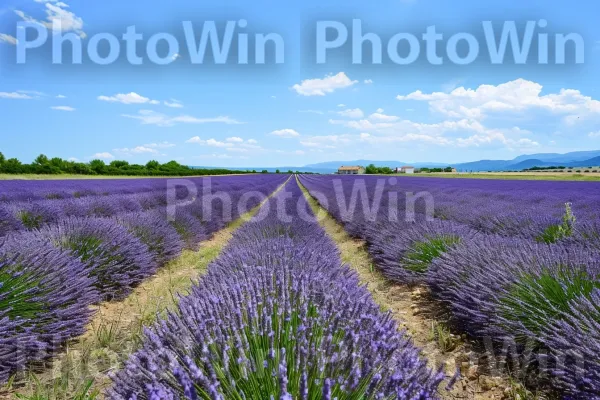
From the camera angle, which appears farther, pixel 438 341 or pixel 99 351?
pixel 438 341

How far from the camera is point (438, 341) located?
248 centimetres

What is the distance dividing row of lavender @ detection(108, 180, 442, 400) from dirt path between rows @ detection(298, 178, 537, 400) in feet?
0.69

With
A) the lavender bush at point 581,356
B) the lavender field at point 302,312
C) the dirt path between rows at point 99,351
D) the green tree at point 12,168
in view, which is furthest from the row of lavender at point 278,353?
the green tree at point 12,168

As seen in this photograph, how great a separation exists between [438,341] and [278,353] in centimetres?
162

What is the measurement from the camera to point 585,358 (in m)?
1.51

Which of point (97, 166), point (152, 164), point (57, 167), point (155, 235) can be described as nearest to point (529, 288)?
point (155, 235)

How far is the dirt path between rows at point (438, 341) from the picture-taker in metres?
1.91

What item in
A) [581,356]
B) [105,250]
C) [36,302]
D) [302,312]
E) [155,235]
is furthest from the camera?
[155,235]

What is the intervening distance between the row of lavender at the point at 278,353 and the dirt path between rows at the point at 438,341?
0.21 m

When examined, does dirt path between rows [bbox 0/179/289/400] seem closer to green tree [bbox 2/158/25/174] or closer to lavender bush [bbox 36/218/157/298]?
lavender bush [bbox 36/218/157/298]

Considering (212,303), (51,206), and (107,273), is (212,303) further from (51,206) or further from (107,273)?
(51,206)

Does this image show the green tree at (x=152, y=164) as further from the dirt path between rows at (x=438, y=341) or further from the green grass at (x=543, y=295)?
the green grass at (x=543, y=295)

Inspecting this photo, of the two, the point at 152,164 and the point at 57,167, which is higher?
the point at 152,164

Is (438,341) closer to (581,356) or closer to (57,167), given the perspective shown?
(581,356)
